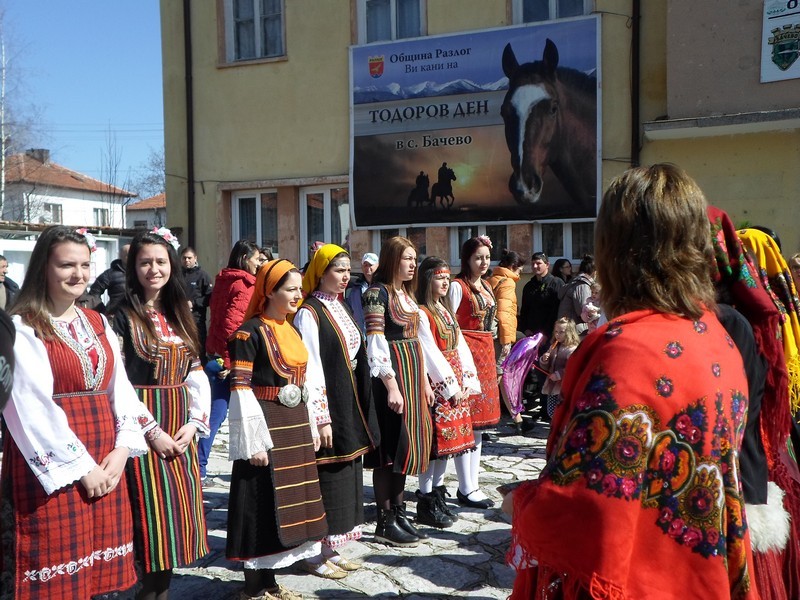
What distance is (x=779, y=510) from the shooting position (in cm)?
231

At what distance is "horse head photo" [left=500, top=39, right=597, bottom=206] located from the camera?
32.9 ft

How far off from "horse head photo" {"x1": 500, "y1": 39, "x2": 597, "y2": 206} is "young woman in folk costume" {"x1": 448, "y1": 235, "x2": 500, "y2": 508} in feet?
15.1

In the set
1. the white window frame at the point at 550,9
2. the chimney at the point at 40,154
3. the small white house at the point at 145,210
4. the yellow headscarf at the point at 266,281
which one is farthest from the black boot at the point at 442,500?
the small white house at the point at 145,210

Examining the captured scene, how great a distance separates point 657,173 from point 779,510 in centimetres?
120

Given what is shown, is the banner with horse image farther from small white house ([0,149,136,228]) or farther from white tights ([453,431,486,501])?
small white house ([0,149,136,228])

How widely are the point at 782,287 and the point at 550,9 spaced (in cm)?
852

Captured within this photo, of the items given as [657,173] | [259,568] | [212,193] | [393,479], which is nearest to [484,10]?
[212,193]

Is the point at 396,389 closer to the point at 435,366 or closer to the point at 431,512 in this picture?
the point at 435,366

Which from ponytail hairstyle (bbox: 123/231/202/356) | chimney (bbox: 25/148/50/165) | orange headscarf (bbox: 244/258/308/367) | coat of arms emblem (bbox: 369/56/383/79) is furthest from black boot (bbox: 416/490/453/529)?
chimney (bbox: 25/148/50/165)

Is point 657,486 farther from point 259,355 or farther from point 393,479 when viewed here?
point 393,479

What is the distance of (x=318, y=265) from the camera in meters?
4.32

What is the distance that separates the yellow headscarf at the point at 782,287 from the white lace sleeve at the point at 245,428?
224 centimetres

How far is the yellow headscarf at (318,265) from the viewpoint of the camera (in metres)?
4.31

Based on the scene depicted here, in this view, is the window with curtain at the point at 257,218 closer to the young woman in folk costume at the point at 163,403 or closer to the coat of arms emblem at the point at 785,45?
the coat of arms emblem at the point at 785,45
